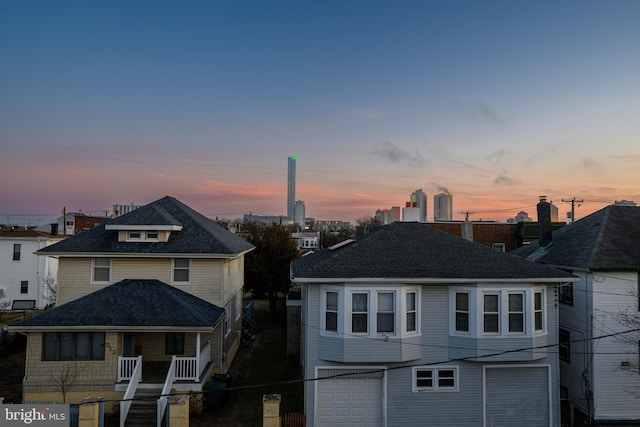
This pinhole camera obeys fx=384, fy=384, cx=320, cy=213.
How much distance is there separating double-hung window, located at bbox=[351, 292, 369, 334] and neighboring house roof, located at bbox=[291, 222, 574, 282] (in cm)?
82

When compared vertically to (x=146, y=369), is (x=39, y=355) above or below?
above

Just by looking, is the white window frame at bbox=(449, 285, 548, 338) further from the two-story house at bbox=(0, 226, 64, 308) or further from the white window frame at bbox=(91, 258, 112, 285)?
the two-story house at bbox=(0, 226, 64, 308)

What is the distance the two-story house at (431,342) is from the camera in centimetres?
1276

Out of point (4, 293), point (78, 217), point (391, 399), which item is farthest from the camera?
point (78, 217)

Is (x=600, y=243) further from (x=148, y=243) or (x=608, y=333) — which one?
(x=148, y=243)

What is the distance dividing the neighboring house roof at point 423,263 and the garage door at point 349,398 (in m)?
3.47

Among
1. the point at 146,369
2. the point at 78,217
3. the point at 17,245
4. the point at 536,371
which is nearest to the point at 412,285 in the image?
the point at 536,371

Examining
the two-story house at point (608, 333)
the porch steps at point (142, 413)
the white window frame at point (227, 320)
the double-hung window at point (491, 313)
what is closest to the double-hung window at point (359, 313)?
the double-hung window at point (491, 313)

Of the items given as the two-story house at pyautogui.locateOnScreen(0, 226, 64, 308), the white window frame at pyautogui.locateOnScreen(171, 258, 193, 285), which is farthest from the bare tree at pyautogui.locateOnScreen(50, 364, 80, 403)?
the two-story house at pyautogui.locateOnScreen(0, 226, 64, 308)

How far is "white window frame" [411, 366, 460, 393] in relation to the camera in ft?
43.2

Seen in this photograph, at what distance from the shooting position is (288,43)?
23094 millimetres

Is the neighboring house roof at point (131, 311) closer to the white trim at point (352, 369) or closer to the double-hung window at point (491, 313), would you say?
the white trim at point (352, 369)

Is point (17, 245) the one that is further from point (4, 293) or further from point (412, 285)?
point (412, 285)

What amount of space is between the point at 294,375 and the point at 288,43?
18586 mm
